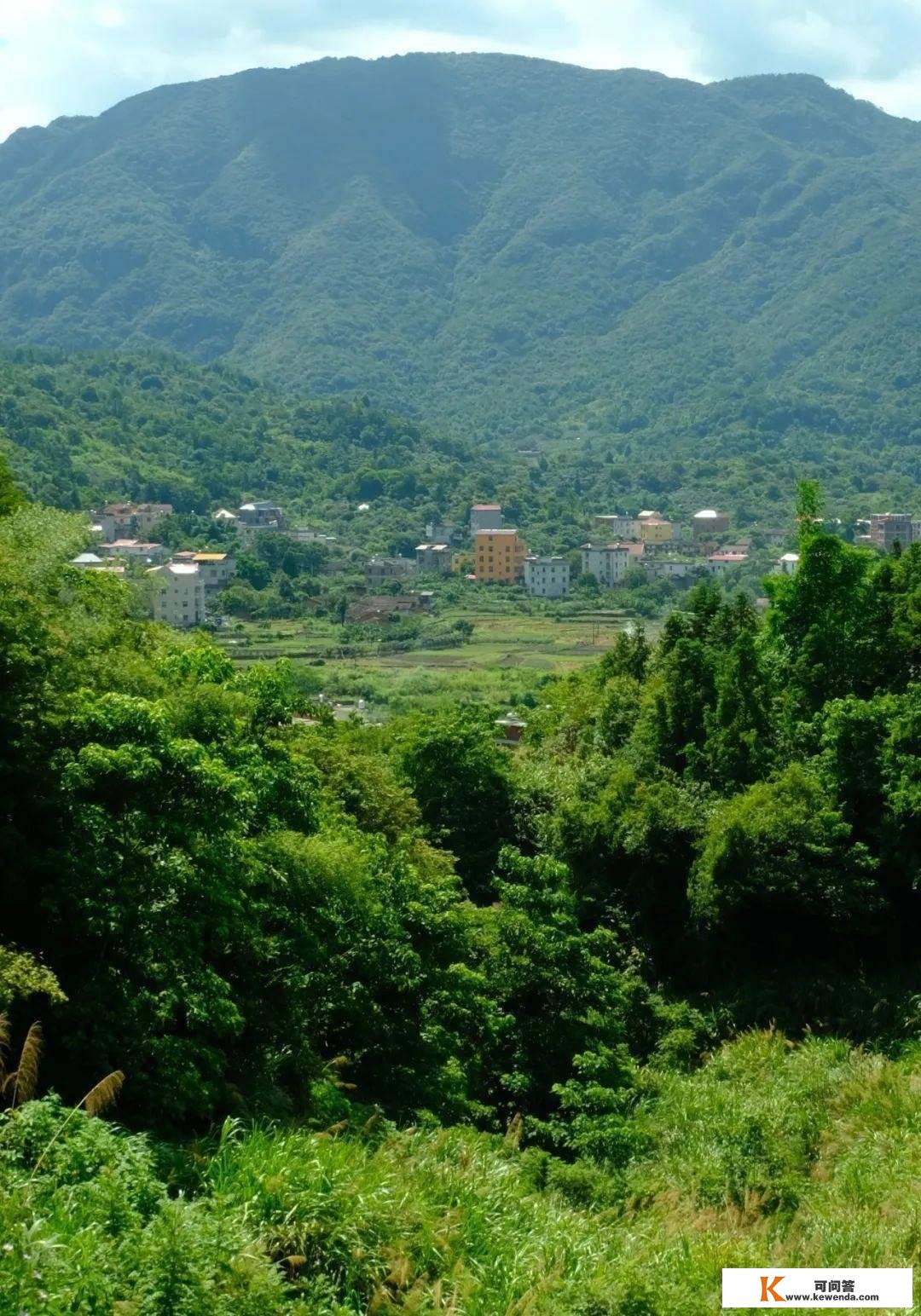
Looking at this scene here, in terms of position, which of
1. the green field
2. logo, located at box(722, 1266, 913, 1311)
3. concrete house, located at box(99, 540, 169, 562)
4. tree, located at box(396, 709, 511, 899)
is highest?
concrete house, located at box(99, 540, 169, 562)

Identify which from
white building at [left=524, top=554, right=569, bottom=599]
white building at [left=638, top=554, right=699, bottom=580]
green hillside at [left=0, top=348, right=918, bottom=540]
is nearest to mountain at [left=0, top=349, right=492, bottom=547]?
green hillside at [left=0, top=348, right=918, bottom=540]

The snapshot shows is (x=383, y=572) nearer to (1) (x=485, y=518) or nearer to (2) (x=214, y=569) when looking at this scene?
(2) (x=214, y=569)

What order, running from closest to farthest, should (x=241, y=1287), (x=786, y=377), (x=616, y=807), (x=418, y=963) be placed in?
1. (x=241, y=1287)
2. (x=418, y=963)
3. (x=616, y=807)
4. (x=786, y=377)

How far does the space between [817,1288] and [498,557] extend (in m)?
79.7

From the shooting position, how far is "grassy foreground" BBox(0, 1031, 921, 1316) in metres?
5.65

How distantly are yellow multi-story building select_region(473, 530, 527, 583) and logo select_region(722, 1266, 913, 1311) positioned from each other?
7921cm

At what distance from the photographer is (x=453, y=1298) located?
619 cm

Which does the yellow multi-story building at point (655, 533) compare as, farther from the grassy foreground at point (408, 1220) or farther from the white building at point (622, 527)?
the grassy foreground at point (408, 1220)

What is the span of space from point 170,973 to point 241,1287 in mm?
2289

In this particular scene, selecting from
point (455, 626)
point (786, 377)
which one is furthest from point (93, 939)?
point (786, 377)

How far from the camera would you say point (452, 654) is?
58.6 m

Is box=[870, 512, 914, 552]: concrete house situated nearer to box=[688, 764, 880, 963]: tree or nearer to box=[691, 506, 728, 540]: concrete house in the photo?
box=[691, 506, 728, 540]: concrete house

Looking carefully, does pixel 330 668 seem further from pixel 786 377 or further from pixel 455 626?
pixel 786 377

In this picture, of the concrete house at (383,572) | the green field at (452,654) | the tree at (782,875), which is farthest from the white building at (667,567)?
the tree at (782,875)
